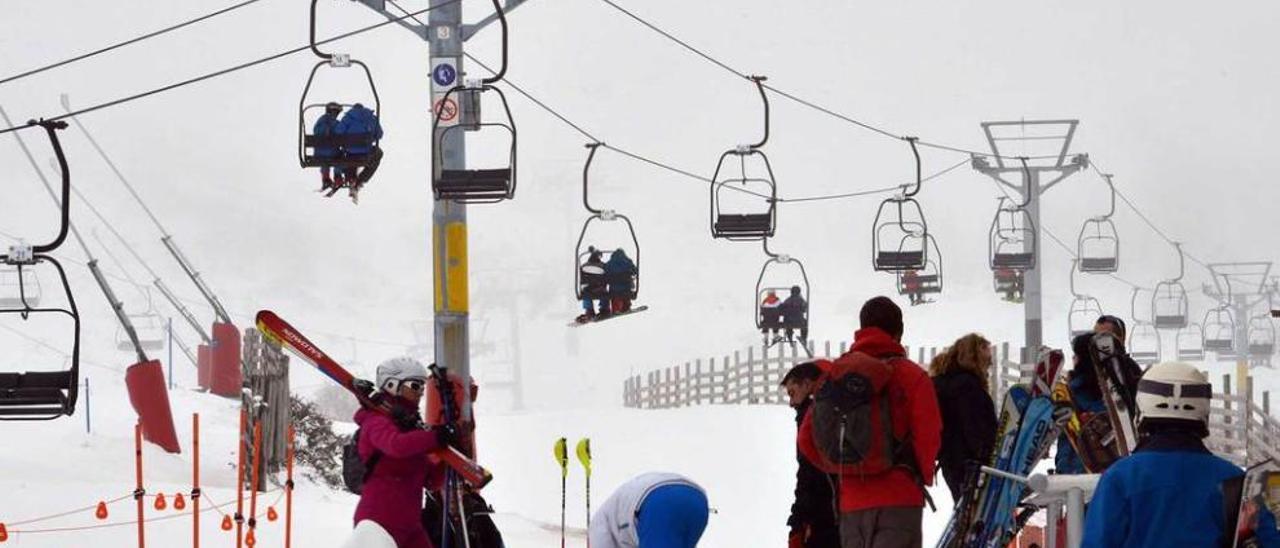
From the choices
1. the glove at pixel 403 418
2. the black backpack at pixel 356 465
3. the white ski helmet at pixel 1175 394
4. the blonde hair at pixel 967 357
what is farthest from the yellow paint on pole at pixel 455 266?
the white ski helmet at pixel 1175 394

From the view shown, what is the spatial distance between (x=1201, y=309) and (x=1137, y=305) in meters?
3.12

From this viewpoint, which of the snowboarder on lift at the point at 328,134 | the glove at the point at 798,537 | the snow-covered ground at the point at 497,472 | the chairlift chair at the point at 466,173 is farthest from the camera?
the snow-covered ground at the point at 497,472

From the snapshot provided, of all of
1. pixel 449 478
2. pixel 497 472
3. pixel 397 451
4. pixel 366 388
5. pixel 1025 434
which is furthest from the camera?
pixel 497 472

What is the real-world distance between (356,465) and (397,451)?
32 cm

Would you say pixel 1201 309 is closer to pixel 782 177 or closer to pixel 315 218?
pixel 782 177

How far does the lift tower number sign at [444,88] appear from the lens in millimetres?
11547

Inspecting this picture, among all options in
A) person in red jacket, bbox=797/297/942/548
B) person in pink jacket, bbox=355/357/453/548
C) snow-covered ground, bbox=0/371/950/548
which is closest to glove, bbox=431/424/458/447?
person in pink jacket, bbox=355/357/453/548

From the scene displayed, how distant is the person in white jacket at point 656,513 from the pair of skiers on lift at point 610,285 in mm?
11440

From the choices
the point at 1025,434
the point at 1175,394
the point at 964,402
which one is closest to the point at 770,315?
the point at 964,402

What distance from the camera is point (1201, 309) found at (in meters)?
95.2

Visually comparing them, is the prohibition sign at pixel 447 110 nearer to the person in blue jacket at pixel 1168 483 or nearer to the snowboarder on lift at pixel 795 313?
the person in blue jacket at pixel 1168 483

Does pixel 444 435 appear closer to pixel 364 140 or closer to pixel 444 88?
pixel 444 88

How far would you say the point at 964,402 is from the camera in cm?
752

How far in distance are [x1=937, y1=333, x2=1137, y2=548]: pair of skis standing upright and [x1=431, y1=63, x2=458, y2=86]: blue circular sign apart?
591 centimetres
